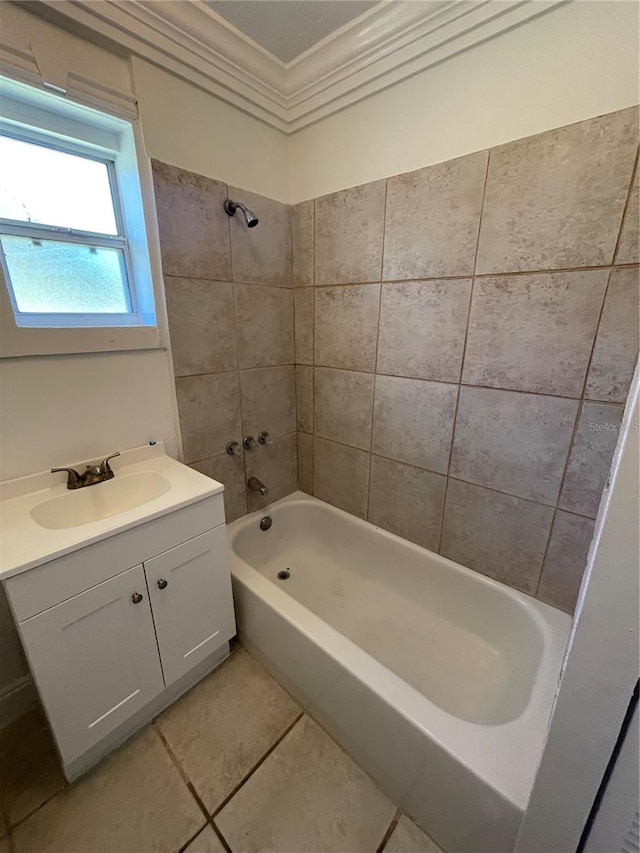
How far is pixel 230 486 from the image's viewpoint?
1.70 meters

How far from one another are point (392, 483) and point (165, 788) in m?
1.31

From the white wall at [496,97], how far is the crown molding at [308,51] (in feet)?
0.14

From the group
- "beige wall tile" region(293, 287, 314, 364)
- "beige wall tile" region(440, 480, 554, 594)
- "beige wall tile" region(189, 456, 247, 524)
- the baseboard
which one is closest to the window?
"beige wall tile" region(189, 456, 247, 524)

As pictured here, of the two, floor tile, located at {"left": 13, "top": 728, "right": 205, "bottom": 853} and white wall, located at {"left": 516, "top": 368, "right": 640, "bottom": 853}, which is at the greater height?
white wall, located at {"left": 516, "top": 368, "right": 640, "bottom": 853}

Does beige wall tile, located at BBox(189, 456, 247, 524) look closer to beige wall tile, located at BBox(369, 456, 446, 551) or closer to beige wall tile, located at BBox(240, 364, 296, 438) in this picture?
beige wall tile, located at BBox(240, 364, 296, 438)

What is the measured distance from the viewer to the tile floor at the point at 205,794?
3.07ft

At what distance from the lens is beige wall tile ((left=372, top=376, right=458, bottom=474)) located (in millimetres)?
1387

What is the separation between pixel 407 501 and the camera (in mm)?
1596

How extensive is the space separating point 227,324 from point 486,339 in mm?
1056

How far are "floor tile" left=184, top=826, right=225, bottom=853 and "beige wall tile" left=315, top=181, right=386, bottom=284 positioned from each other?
6.27 ft

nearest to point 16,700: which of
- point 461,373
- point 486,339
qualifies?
point 461,373

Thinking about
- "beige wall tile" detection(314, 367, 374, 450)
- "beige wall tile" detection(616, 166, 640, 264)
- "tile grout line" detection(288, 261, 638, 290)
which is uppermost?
"beige wall tile" detection(616, 166, 640, 264)

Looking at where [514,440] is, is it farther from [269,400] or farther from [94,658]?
[94,658]

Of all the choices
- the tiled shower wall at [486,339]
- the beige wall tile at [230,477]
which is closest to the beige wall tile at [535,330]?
the tiled shower wall at [486,339]
